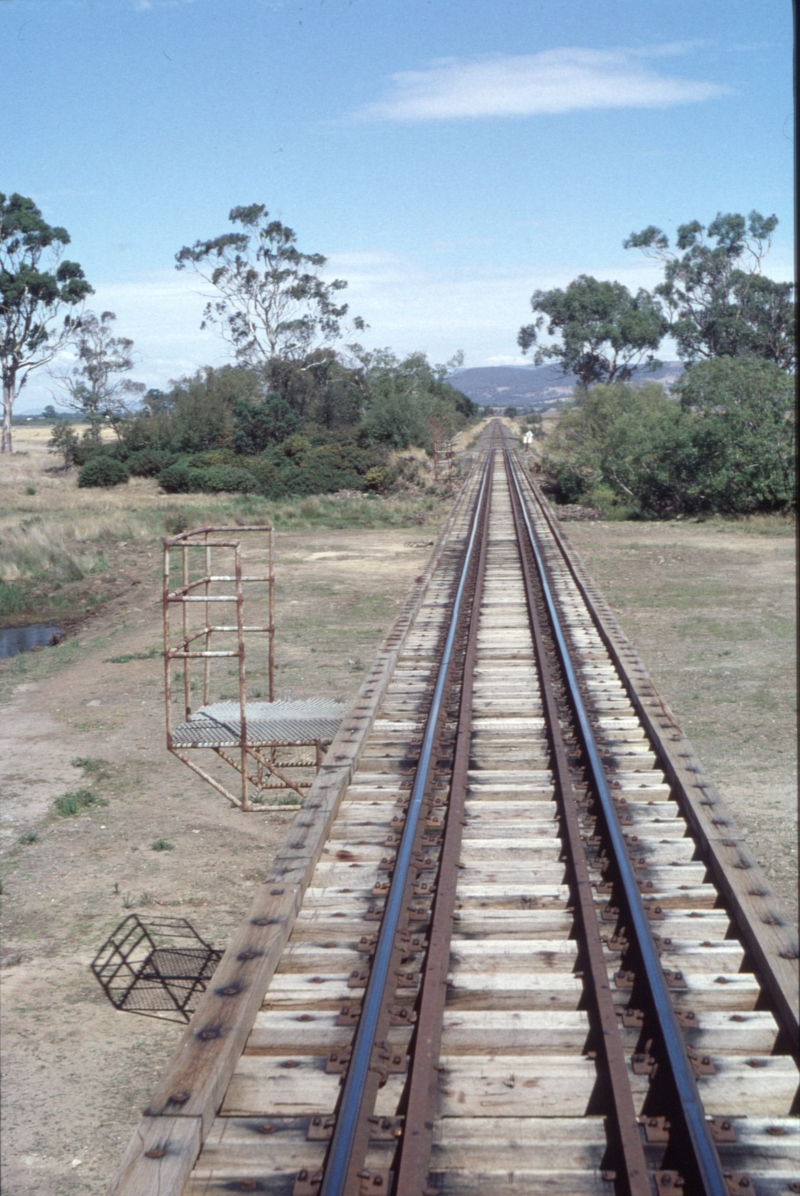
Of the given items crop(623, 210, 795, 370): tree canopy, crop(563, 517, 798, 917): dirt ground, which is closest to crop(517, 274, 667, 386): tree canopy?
crop(623, 210, 795, 370): tree canopy

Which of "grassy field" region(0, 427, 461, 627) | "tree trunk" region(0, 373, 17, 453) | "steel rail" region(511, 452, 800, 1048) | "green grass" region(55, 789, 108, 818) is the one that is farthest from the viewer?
"tree trunk" region(0, 373, 17, 453)

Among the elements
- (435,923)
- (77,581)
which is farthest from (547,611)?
(77,581)

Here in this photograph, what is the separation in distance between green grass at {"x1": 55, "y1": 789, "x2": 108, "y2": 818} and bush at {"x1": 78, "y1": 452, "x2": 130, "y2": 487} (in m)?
43.4

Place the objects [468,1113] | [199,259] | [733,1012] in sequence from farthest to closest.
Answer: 1. [199,259]
2. [733,1012]
3. [468,1113]

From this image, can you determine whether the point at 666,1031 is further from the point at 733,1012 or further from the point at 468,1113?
the point at 468,1113

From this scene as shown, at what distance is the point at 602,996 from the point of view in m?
4.86

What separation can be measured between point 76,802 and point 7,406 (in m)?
58.4

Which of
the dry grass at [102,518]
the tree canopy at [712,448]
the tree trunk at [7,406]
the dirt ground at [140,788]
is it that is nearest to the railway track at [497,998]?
the dirt ground at [140,788]

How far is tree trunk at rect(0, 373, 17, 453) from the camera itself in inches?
2491

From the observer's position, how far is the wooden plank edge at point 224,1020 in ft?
12.0

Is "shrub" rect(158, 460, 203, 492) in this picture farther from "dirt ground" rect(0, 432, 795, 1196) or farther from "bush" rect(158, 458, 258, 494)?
"dirt ground" rect(0, 432, 795, 1196)

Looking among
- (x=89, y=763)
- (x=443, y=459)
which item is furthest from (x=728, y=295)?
(x=89, y=763)

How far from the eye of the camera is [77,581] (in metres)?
29.2

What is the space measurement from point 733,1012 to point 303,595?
18542mm
